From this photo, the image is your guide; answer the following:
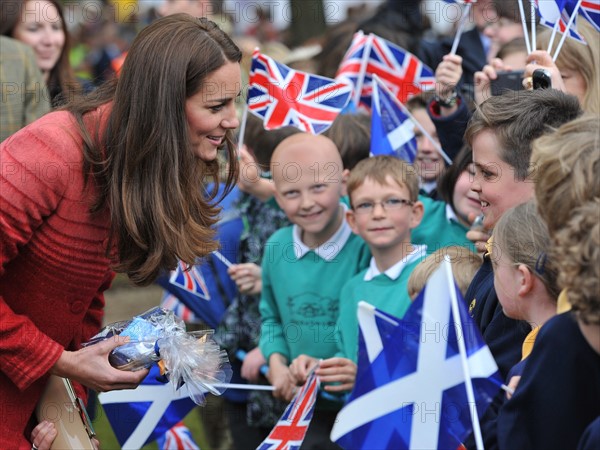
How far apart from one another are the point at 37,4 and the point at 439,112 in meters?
2.89

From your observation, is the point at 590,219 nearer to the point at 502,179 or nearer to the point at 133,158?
the point at 502,179

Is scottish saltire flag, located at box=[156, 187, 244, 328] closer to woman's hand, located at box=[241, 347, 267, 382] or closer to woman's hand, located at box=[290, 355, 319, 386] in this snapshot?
woman's hand, located at box=[241, 347, 267, 382]

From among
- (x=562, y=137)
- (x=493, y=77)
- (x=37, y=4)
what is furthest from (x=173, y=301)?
(x=562, y=137)

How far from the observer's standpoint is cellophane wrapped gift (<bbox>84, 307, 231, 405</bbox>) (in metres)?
3.50

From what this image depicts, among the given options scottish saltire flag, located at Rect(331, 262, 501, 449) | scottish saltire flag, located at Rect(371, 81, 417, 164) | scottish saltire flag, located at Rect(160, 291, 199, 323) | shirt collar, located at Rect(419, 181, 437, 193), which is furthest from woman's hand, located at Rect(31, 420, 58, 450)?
shirt collar, located at Rect(419, 181, 437, 193)

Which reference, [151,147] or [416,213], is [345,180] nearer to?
[416,213]

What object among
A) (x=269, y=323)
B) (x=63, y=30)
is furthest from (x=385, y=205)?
(x=63, y=30)

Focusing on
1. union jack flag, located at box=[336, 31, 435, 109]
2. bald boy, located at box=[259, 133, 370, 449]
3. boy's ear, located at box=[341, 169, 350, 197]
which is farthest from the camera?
union jack flag, located at box=[336, 31, 435, 109]

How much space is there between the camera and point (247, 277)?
17.5ft

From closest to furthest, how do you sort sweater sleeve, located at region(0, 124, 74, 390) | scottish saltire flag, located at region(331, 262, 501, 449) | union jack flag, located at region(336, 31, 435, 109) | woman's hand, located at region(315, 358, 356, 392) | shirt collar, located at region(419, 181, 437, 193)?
scottish saltire flag, located at region(331, 262, 501, 449), sweater sleeve, located at region(0, 124, 74, 390), woman's hand, located at region(315, 358, 356, 392), shirt collar, located at region(419, 181, 437, 193), union jack flag, located at region(336, 31, 435, 109)

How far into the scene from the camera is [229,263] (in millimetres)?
5535

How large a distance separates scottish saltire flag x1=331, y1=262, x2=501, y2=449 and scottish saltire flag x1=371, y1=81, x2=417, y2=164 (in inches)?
84.3

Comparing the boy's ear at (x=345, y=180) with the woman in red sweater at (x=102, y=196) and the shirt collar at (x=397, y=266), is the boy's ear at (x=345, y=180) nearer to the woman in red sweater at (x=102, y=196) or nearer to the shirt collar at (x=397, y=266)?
the shirt collar at (x=397, y=266)

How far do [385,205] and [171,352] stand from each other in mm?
1453
